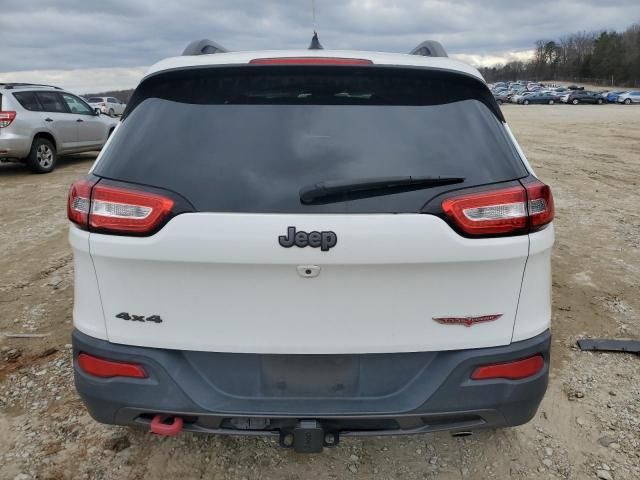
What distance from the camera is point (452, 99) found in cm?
211

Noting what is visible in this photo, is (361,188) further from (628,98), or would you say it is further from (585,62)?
(585,62)

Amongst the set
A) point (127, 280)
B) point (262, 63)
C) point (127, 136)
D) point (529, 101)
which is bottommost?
point (529, 101)

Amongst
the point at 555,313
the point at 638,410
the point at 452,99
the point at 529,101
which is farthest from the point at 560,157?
the point at 529,101

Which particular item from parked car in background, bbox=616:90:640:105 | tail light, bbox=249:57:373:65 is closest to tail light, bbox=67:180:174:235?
tail light, bbox=249:57:373:65

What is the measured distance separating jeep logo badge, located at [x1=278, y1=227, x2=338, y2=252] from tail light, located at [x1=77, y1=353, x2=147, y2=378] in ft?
2.57

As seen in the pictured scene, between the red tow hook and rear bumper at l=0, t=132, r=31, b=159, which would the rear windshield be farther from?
rear bumper at l=0, t=132, r=31, b=159

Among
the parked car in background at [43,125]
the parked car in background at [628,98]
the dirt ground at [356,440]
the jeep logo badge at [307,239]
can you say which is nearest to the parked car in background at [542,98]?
the parked car in background at [628,98]

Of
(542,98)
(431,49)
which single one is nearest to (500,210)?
(431,49)

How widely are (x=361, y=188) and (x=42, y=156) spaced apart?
39.4ft

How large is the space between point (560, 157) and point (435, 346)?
13.9 metres

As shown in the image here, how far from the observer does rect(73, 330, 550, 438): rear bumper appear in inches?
78.7

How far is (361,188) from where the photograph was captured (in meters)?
1.90

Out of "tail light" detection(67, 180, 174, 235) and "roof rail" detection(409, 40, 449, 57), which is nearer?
"tail light" detection(67, 180, 174, 235)

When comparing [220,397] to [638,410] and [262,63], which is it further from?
[638,410]
